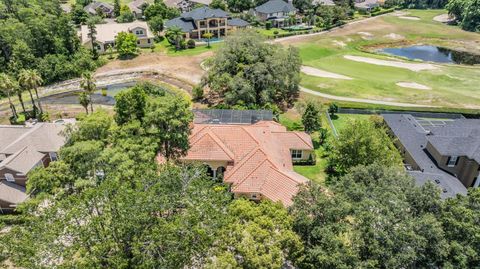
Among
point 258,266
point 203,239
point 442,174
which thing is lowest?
point 442,174

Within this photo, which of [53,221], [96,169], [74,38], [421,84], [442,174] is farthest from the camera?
[74,38]

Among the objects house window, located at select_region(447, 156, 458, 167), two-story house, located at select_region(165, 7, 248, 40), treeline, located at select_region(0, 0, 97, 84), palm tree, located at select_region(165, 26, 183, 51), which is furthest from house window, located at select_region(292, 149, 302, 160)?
two-story house, located at select_region(165, 7, 248, 40)

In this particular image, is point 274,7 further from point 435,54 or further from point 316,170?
point 316,170

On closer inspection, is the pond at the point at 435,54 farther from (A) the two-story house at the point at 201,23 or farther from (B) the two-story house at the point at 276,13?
(A) the two-story house at the point at 201,23

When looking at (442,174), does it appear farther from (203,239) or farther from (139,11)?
(139,11)

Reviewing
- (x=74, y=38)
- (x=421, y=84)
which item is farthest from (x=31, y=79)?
(x=421, y=84)

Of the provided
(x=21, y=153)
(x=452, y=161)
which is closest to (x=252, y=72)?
(x=452, y=161)

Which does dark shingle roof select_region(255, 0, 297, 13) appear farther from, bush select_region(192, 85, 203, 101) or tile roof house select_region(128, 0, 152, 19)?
bush select_region(192, 85, 203, 101)
